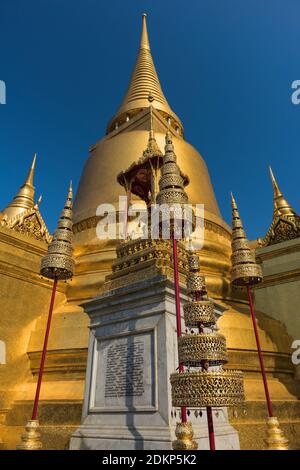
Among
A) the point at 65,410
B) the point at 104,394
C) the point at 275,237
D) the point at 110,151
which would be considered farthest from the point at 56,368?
the point at 110,151

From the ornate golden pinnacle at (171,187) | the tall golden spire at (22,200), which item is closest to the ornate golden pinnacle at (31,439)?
the ornate golden pinnacle at (171,187)

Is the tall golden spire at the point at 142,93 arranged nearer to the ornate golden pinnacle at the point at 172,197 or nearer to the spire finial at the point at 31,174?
the spire finial at the point at 31,174

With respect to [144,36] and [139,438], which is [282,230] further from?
[144,36]

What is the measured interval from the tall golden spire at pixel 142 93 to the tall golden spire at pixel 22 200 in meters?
5.84

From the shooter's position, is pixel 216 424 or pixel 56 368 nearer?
pixel 216 424

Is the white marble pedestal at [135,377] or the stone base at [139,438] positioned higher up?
the white marble pedestal at [135,377]

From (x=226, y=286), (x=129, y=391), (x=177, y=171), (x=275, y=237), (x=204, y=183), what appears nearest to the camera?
(x=129, y=391)

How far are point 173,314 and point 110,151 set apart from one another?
9556 millimetres

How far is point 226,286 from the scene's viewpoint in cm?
805

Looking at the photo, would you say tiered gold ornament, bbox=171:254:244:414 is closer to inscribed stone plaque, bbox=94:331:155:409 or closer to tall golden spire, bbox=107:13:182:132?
inscribed stone plaque, bbox=94:331:155:409

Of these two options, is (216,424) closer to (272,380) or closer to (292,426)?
(292,426)

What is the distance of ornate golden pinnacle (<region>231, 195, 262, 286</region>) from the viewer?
6.27 m

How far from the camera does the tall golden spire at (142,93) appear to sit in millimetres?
16000

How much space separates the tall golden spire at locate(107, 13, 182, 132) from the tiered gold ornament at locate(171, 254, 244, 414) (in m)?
13.6
